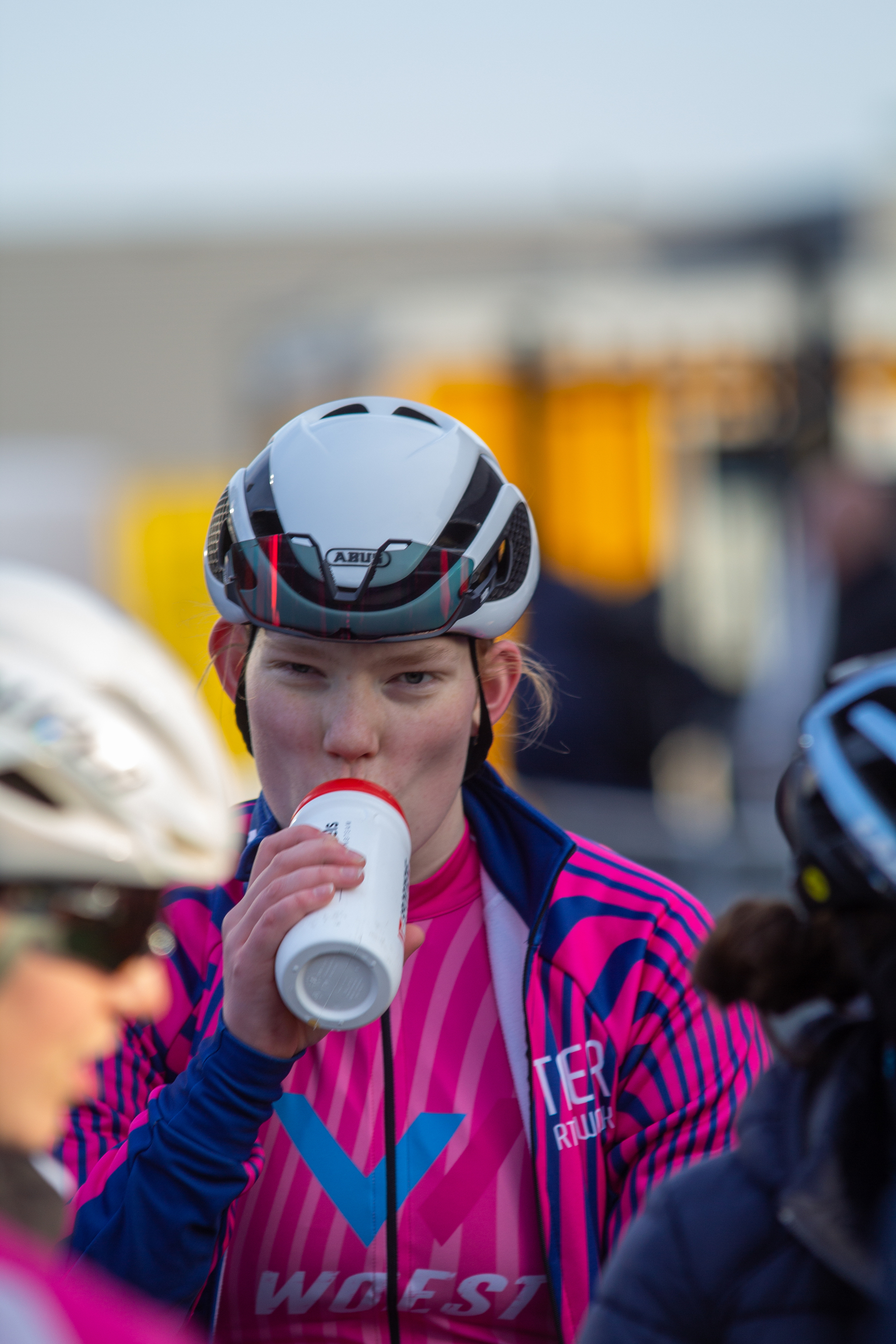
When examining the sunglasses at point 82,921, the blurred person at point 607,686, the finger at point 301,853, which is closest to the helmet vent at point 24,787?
the sunglasses at point 82,921

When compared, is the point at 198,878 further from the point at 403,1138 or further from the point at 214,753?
the point at 403,1138

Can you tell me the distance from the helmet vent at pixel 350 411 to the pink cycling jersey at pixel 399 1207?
37.0 inches

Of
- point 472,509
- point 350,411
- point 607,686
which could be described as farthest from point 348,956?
point 607,686

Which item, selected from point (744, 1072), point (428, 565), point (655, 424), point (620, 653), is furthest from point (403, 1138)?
point (655, 424)

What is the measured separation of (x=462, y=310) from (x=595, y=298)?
1192 mm

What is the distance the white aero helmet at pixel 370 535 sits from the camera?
189cm

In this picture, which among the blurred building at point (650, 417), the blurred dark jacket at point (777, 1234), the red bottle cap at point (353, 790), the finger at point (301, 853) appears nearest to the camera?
the blurred dark jacket at point (777, 1234)

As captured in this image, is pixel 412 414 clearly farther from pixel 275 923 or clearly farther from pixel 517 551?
pixel 275 923

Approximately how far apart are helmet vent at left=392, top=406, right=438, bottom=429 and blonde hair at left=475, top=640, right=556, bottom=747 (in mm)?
354

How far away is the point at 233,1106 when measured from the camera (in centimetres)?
174

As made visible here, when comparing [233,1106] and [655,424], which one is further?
[655,424]

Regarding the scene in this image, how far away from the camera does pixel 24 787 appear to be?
5.36ft

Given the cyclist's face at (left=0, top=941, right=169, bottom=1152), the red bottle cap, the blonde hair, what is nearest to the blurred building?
the blonde hair

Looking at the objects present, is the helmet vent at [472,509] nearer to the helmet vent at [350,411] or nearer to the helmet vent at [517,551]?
the helmet vent at [517,551]
